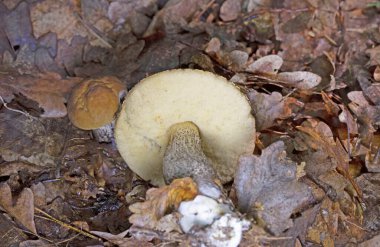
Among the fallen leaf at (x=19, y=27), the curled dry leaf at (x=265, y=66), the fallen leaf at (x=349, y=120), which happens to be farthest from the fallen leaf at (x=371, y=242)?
the fallen leaf at (x=19, y=27)

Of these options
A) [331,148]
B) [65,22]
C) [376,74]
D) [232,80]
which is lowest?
[331,148]

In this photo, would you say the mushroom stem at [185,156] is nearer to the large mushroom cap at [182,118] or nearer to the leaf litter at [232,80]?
the large mushroom cap at [182,118]

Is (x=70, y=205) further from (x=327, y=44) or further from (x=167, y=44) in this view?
(x=327, y=44)

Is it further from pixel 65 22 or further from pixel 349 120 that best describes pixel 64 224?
pixel 349 120

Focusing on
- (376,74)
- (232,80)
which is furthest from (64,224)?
(376,74)

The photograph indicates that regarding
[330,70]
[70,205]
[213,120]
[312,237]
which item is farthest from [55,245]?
[330,70]

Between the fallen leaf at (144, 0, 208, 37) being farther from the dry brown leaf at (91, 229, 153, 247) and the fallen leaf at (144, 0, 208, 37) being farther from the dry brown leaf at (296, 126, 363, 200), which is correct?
the dry brown leaf at (91, 229, 153, 247)
